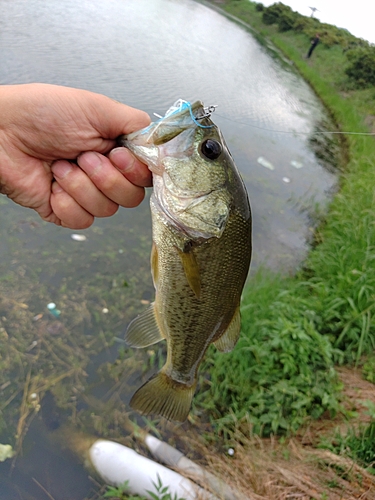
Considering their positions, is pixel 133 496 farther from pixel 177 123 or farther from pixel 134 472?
pixel 177 123

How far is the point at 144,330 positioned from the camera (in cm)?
197

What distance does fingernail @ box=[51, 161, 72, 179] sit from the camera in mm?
1873

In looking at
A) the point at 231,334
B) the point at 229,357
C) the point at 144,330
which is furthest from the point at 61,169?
the point at 229,357

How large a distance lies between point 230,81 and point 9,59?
8.42 metres

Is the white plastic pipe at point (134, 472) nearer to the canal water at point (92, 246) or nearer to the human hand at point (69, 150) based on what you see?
the canal water at point (92, 246)

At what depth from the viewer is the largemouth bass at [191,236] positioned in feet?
5.10

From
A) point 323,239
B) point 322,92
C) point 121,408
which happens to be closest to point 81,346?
point 121,408

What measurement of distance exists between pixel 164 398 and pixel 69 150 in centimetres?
141

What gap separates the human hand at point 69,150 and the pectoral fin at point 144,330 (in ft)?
1.99

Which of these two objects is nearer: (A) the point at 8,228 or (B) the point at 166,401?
(B) the point at 166,401

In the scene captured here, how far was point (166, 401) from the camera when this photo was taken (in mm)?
1992

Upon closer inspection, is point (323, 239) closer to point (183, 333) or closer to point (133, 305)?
point (133, 305)

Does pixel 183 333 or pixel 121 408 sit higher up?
pixel 183 333

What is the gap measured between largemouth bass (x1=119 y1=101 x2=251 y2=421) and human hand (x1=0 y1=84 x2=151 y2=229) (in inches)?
5.2
